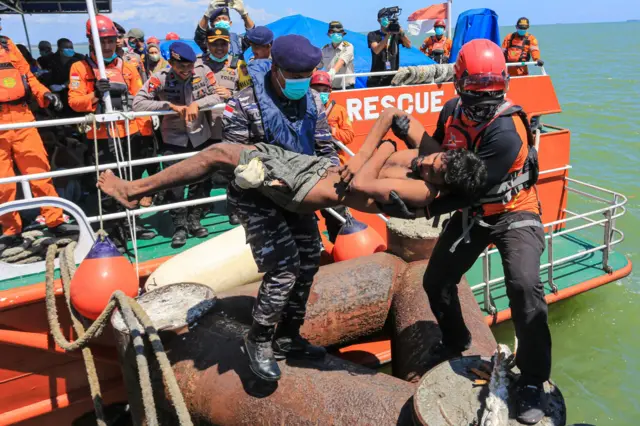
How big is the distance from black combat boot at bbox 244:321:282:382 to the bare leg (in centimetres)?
102

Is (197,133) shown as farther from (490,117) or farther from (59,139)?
(490,117)

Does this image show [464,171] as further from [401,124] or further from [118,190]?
[118,190]

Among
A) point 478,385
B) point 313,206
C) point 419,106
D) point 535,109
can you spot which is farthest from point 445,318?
point 535,109

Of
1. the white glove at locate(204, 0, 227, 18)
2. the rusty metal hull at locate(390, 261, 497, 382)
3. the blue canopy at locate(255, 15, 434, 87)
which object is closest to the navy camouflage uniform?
the rusty metal hull at locate(390, 261, 497, 382)

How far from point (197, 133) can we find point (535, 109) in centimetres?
597

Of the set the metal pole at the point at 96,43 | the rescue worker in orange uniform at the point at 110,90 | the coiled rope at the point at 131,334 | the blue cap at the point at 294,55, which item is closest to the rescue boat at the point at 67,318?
the coiled rope at the point at 131,334

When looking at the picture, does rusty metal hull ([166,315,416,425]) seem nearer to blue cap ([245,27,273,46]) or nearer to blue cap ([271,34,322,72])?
blue cap ([271,34,322,72])

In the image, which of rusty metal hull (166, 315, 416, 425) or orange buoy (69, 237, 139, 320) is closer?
rusty metal hull (166, 315, 416, 425)

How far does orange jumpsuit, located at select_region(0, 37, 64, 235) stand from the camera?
5066 millimetres

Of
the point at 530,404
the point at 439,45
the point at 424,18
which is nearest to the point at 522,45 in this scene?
the point at 439,45

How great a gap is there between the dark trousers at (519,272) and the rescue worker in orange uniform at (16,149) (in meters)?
3.94

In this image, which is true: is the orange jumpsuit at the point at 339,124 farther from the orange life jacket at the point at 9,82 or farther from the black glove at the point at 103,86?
A: the orange life jacket at the point at 9,82

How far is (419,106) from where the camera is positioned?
7.56 metres

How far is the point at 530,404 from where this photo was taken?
8.87 feet
